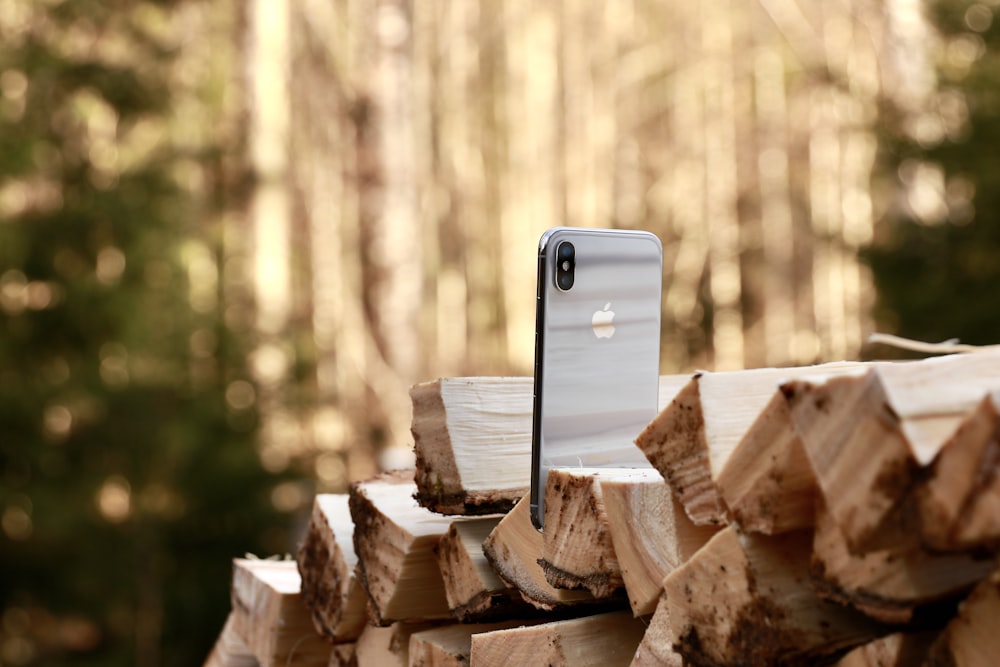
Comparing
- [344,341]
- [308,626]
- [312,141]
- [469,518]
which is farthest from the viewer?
[312,141]

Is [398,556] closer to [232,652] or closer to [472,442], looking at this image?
[472,442]

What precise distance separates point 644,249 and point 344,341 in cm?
1129

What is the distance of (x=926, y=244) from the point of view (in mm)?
5641

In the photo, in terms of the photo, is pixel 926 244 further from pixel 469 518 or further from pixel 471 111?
pixel 471 111

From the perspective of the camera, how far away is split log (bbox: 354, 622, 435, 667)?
1.83 meters

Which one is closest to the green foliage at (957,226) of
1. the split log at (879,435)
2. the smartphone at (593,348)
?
the smartphone at (593,348)

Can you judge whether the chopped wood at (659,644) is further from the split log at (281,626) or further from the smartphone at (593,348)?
the split log at (281,626)

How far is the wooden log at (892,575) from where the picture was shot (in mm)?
996

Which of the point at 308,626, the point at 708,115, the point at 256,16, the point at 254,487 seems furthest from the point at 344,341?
the point at 308,626

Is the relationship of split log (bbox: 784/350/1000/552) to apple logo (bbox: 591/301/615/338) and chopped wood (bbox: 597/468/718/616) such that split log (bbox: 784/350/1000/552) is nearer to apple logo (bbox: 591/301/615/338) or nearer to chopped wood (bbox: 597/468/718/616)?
chopped wood (bbox: 597/468/718/616)

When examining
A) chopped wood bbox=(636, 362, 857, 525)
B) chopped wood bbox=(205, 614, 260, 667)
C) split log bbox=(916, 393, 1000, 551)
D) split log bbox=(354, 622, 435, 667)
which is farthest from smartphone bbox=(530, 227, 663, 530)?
chopped wood bbox=(205, 614, 260, 667)

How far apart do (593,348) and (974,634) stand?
63 cm

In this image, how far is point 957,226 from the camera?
5.41 m

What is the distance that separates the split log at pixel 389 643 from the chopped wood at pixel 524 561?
0.30 m
